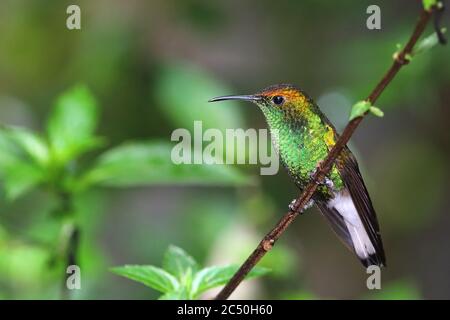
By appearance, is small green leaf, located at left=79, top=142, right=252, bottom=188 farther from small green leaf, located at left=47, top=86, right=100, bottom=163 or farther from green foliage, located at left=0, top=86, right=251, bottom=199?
small green leaf, located at left=47, top=86, right=100, bottom=163

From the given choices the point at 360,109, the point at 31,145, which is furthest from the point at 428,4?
the point at 31,145

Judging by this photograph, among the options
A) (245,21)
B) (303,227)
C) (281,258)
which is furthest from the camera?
(245,21)

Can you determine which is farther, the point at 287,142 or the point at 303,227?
the point at 303,227

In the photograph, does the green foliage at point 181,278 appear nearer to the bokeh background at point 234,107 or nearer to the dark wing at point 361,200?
the dark wing at point 361,200

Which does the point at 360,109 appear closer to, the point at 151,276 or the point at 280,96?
the point at 151,276

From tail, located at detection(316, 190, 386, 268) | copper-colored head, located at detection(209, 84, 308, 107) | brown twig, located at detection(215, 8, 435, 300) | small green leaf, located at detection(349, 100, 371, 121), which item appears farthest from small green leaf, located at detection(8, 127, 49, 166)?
small green leaf, located at detection(349, 100, 371, 121)

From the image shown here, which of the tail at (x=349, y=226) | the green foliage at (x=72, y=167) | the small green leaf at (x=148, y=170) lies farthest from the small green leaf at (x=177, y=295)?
the tail at (x=349, y=226)

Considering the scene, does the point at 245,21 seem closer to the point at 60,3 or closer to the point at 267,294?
the point at 60,3
